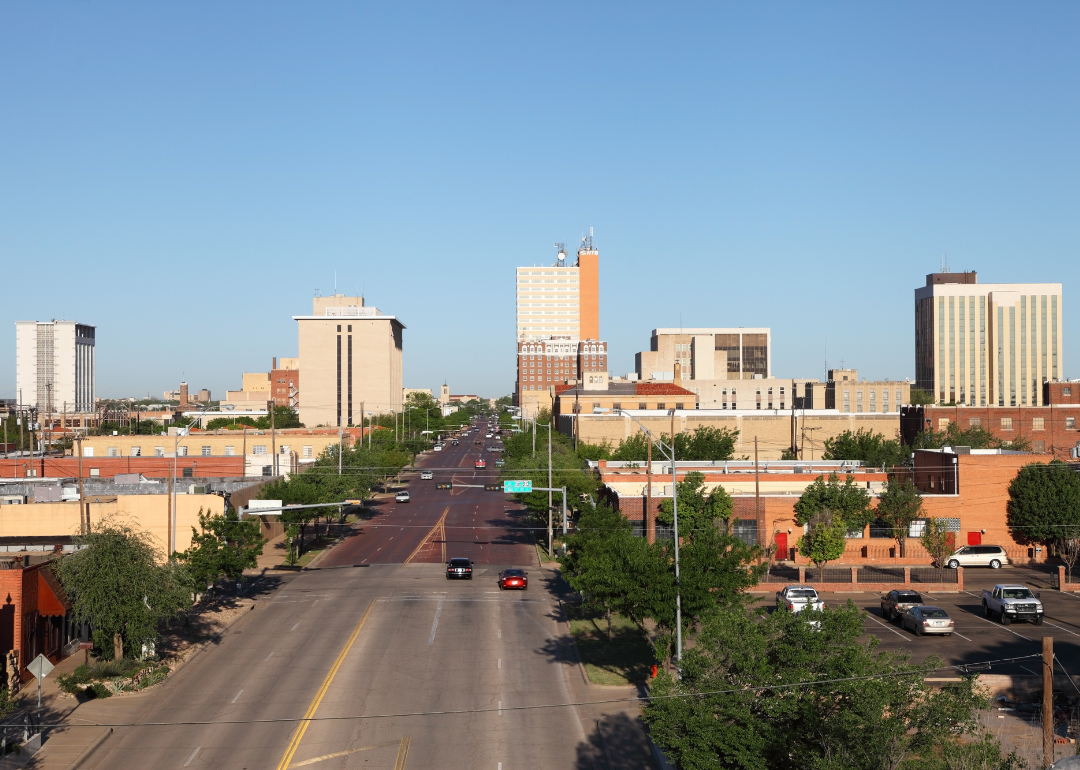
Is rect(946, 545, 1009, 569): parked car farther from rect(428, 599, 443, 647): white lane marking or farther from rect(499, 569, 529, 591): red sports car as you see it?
rect(428, 599, 443, 647): white lane marking

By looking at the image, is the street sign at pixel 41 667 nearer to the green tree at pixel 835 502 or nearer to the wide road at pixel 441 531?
the wide road at pixel 441 531

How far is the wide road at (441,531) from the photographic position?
207ft

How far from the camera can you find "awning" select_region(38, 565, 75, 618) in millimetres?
34562

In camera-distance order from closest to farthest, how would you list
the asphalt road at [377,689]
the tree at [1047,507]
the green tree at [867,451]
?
the asphalt road at [377,689], the tree at [1047,507], the green tree at [867,451]

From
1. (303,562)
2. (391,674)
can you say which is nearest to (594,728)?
(391,674)

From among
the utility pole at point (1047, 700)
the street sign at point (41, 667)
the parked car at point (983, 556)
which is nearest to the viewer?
the utility pole at point (1047, 700)

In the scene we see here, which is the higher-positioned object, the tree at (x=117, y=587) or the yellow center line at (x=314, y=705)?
the tree at (x=117, y=587)

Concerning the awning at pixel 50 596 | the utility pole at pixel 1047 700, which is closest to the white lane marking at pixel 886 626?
the utility pole at pixel 1047 700

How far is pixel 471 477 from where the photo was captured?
4572 inches

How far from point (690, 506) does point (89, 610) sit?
97.6 feet

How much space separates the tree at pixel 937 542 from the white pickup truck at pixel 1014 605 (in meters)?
14.0

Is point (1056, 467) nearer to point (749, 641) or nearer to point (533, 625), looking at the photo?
point (533, 625)

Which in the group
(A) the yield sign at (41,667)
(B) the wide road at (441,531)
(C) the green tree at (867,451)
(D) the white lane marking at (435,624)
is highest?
(C) the green tree at (867,451)

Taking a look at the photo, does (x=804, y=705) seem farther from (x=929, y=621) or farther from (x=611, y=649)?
(x=929, y=621)
